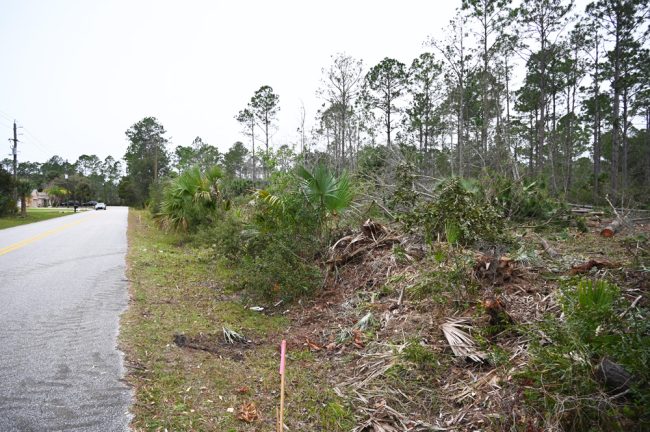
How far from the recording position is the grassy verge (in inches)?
128

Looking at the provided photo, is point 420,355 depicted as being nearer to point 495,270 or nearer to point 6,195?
point 495,270

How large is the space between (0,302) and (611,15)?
3005 centimetres

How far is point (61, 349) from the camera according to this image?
13.5 ft

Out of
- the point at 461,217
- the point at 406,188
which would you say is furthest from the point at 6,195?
the point at 461,217

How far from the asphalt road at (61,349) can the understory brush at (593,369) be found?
9.91 ft

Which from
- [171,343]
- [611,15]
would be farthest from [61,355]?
[611,15]

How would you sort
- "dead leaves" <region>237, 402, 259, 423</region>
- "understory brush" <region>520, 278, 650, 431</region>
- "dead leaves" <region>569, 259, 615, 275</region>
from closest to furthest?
"understory brush" <region>520, 278, 650, 431</region> → "dead leaves" <region>237, 402, 259, 423</region> → "dead leaves" <region>569, 259, 615, 275</region>

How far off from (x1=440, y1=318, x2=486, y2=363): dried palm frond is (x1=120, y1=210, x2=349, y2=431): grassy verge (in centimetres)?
129

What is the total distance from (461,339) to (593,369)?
1.29m

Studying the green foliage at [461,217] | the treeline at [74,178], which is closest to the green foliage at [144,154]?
the treeline at [74,178]

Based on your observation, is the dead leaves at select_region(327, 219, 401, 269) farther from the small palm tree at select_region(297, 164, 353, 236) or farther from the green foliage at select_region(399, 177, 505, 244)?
the green foliage at select_region(399, 177, 505, 244)

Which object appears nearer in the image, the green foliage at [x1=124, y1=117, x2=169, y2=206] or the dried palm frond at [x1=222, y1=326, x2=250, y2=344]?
the dried palm frond at [x1=222, y1=326, x2=250, y2=344]

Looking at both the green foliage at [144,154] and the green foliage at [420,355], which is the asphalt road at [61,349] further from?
the green foliage at [144,154]

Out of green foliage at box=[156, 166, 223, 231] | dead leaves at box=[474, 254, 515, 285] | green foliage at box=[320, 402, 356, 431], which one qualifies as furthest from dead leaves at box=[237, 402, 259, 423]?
green foliage at box=[156, 166, 223, 231]
